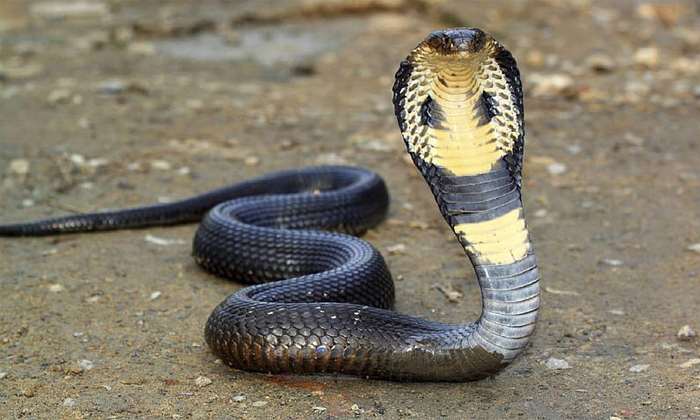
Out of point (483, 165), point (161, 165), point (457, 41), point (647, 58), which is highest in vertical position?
point (457, 41)

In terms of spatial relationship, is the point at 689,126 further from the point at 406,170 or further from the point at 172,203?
the point at 172,203

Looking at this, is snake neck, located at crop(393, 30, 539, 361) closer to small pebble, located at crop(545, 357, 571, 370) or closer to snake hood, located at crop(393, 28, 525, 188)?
snake hood, located at crop(393, 28, 525, 188)

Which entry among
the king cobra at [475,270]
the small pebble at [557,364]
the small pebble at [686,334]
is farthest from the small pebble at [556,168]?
the small pebble at [557,364]

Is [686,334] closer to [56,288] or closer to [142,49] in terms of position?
[56,288]

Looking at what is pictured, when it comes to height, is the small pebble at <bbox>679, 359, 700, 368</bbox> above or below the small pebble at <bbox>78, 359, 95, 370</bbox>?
above

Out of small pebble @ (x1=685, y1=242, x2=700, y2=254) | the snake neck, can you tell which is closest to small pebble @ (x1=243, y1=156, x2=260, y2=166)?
small pebble @ (x1=685, y1=242, x2=700, y2=254)

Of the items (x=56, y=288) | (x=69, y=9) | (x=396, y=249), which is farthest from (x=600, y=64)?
(x=69, y=9)

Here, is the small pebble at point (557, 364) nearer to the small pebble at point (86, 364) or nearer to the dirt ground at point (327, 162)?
the dirt ground at point (327, 162)

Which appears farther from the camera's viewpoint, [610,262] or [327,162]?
[327,162]
